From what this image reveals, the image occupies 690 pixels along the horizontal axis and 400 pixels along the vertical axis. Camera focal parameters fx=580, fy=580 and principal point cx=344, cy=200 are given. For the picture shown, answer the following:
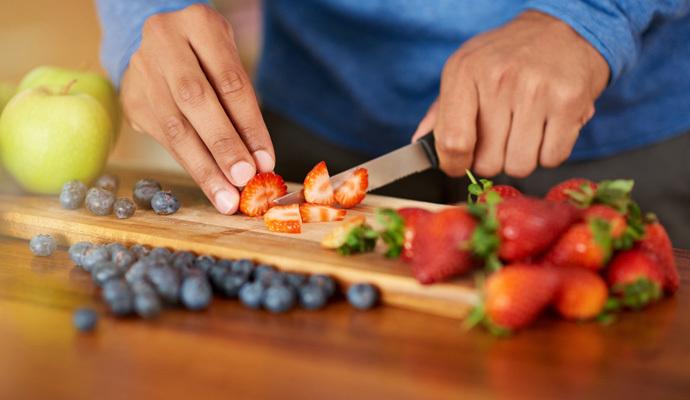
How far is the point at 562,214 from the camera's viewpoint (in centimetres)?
93

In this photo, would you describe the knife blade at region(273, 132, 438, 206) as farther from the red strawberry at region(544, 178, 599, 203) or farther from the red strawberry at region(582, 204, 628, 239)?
the red strawberry at region(582, 204, 628, 239)

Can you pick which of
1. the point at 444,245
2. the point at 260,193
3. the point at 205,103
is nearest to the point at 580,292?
the point at 444,245

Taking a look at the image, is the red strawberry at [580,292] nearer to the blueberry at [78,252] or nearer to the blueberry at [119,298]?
the blueberry at [119,298]

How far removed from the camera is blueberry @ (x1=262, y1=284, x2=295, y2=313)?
3.04 ft

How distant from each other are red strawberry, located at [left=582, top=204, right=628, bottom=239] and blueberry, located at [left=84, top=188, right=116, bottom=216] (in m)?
1.02

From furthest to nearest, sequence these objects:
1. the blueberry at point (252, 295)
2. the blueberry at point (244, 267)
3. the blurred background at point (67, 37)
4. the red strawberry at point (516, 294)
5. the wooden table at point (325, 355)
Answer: the blurred background at point (67, 37)
the blueberry at point (244, 267)
the blueberry at point (252, 295)
the red strawberry at point (516, 294)
the wooden table at point (325, 355)

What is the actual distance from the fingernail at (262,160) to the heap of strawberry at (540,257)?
53cm

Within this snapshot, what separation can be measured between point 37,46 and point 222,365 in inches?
133

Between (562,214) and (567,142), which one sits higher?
(562,214)

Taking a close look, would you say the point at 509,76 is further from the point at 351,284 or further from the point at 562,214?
the point at 351,284

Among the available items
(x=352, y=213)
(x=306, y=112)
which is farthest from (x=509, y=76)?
(x=306, y=112)

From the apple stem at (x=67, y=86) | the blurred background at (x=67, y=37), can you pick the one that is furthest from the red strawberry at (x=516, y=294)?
the blurred background at (x=67, y=37)

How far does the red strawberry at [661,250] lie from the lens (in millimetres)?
1003

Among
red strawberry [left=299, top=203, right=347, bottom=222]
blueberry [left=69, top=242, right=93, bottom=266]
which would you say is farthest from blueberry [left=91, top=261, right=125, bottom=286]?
red strawberry [left=299, top=203, right=347, bottom=222]
